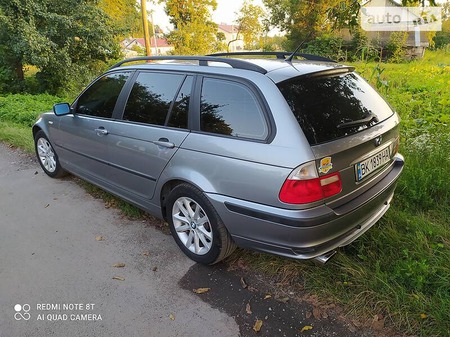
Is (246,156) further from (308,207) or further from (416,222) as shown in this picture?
(416,222)

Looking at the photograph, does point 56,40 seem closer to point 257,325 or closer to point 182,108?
point 182,108

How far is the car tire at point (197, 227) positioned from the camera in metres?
2.62

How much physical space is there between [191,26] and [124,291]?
52.9 ft

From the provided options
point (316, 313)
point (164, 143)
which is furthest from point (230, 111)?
point (316, 313)

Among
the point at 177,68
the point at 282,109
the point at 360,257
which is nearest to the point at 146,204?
the point at 177,68

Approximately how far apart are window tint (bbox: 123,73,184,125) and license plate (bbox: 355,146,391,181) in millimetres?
1618

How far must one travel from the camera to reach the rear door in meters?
2.84

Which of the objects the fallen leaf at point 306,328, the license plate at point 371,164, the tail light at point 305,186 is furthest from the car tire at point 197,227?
the license plate at point 371,164

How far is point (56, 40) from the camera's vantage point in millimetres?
12203

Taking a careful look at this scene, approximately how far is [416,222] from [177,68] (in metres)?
2.50

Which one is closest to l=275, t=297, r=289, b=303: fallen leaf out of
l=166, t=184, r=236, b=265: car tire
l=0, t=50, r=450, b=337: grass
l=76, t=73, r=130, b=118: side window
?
l=0, t=50, r=450, b=337: grass

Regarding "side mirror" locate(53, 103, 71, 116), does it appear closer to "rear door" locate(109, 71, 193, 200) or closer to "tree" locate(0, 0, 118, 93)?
"rear door" locate(109, 71, 193, 200)

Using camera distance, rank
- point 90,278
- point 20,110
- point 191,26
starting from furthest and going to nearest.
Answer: point 191,26 → point 20,110 → point 90,278

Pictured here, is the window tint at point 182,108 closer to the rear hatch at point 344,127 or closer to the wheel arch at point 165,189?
the wheel arch at point 165,189
